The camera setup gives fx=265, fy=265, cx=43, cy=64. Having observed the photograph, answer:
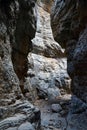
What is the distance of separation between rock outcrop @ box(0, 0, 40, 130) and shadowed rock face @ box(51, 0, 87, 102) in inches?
80.0

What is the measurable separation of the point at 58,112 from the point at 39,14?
663 inches

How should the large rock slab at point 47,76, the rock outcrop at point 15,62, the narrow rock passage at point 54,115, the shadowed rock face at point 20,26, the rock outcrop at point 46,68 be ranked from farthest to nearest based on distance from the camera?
1. the rock outcrop at point 46,68
2. the large rock slab at point 47,76
3. the shadowed rock face at point 20,26
4. the narrow rock passage at point 54,115
5. the rock outcrop at point 15,62

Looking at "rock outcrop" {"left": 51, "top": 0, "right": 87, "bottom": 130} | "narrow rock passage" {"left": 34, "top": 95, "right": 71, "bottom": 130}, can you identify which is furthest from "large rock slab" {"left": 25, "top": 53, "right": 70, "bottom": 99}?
"rock outcrop" {"left": 51, "top": 0, "right": 87, "bottom": 130}

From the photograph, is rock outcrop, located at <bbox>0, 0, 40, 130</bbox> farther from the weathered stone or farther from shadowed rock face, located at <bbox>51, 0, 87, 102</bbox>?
the weathered stone

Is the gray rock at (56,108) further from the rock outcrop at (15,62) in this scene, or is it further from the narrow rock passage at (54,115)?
the rock outcrop at (15,62)

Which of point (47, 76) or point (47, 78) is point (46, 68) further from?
point (47, 78)

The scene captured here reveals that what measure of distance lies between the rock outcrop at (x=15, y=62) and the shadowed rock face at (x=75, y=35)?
203 cm

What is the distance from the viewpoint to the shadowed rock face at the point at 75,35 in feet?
43.1

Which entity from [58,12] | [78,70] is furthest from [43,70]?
[78,70]

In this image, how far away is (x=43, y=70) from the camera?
23922mm

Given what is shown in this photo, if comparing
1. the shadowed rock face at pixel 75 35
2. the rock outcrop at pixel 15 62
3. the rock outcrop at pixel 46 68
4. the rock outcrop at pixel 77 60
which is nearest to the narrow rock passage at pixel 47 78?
the rock outcrop at pixel 46 68

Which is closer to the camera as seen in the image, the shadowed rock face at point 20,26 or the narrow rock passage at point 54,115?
the narrow rock passage at point 54,115

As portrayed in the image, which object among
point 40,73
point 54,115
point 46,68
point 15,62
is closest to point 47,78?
point 40,73

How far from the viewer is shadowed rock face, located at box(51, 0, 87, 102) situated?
1312 centimetres
